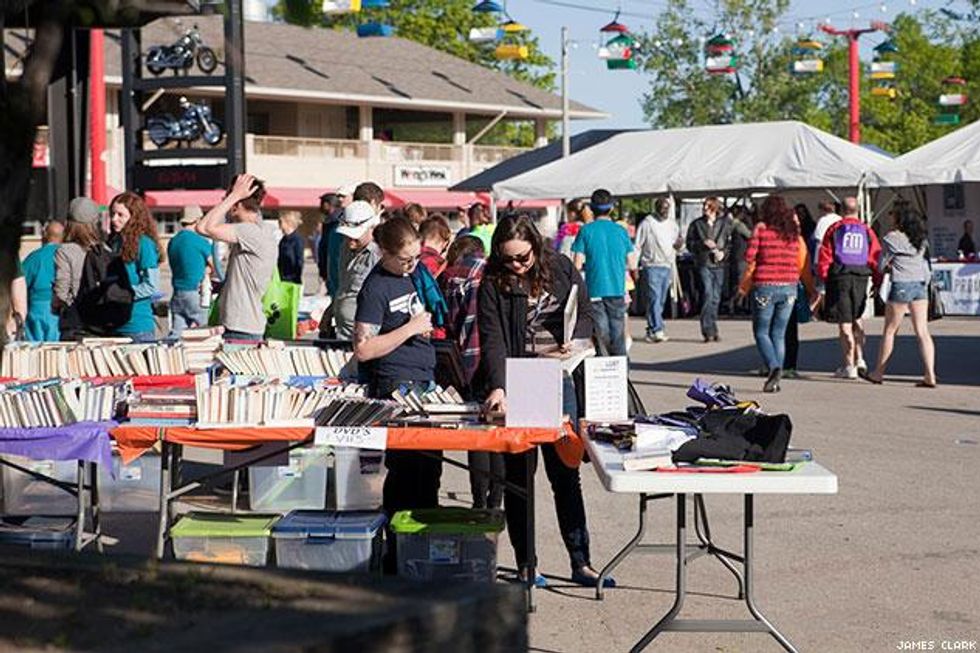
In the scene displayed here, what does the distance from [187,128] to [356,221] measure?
2097 cm

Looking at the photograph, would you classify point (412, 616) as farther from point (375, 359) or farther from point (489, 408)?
point (375, 359)

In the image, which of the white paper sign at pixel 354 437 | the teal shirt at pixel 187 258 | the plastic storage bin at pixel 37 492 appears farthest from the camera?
the teal shirt at pixel 187 258

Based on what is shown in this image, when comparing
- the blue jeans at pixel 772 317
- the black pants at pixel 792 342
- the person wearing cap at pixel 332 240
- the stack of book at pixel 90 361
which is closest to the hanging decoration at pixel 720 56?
the black pants at pixel 792 342

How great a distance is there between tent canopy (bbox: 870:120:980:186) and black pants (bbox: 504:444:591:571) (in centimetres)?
1628

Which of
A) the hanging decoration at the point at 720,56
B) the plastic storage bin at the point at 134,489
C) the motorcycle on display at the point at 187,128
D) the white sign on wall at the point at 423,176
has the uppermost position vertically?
the hanging decoration at the point at 720,56

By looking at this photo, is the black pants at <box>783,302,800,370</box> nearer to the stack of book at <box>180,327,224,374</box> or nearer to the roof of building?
the stack of book at <box>180,327,224,374</box>

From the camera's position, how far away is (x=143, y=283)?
1140 centimetres

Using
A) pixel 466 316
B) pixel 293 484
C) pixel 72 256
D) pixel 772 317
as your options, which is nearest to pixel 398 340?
pixel 466 316

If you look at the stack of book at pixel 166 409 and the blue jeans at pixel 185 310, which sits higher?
the blue jeans at pixel 185 310

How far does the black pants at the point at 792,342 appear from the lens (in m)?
17.2

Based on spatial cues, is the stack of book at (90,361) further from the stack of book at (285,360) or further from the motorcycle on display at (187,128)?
the motorcycle on display at (187,128)

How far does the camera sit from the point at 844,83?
7819cm

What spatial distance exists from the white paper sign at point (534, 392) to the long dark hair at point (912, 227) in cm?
975

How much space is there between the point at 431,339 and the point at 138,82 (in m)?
17.7
